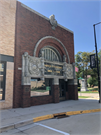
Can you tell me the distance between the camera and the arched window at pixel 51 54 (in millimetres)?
13097

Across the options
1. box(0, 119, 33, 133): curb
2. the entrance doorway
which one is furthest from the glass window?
box(0, 119, 33, 133): curb

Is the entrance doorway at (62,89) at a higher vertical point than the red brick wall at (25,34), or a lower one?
lower

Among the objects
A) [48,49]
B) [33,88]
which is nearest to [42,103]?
[33,88]

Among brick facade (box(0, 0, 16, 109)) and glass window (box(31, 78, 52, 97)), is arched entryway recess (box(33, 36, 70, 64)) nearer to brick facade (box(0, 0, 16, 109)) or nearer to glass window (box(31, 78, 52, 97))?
brick facade (box(0, 0, 16, 109))

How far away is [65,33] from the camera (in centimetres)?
1555

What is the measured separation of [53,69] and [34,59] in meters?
2.71

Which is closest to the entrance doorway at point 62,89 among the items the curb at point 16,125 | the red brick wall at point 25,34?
the red brick wall at point 25,34

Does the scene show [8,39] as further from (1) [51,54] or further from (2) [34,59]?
(1) [51,54]

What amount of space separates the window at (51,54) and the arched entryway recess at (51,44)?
0.42 m

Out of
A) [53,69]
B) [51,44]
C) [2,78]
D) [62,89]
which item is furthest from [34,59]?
[62,89]

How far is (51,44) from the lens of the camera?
13688 millimetres

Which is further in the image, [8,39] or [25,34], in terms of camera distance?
[25,34]

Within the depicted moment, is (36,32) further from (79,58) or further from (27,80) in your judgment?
(79,58)

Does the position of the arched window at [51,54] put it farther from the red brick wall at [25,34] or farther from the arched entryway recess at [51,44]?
the red brick wall at [25,34]
